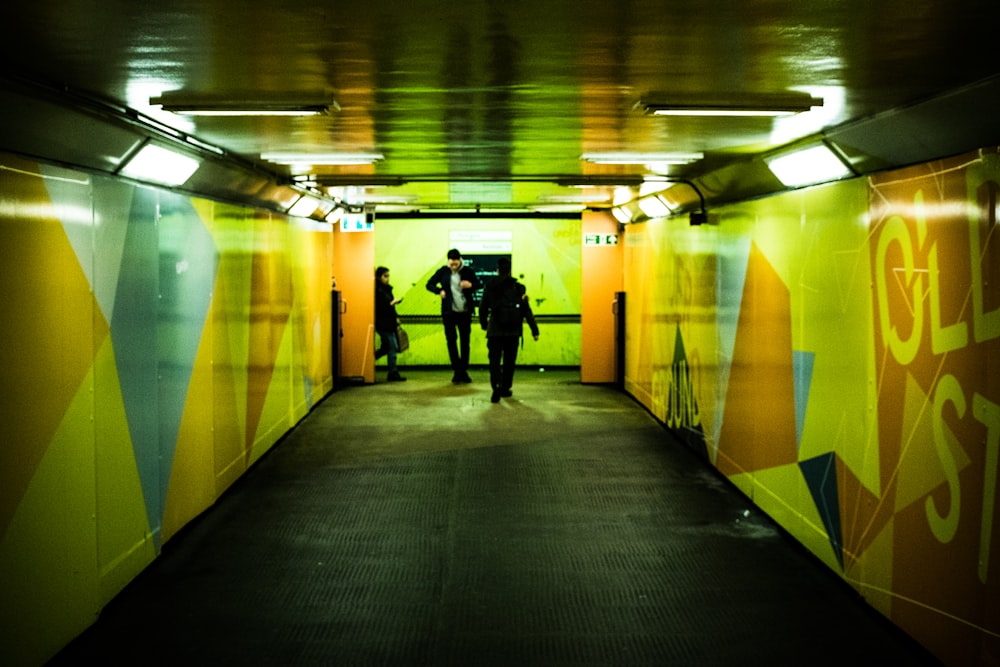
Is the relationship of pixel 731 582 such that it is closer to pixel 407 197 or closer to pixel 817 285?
pixel 817 285

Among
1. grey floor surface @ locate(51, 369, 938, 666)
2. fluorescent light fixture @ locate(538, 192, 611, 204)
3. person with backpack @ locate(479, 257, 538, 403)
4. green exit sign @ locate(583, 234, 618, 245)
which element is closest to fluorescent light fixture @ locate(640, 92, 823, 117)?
grey floor surface @ locate(51, 369, 938, 666)

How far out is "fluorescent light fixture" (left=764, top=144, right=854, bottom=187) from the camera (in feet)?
20.3

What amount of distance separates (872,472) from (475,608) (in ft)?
8.01

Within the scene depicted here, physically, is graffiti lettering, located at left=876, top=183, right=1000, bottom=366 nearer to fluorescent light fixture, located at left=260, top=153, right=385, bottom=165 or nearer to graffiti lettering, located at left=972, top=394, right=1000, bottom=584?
graffiti lettering, located at left=972, top=394, right=1000, bottom=584

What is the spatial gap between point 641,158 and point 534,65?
12.7 ft

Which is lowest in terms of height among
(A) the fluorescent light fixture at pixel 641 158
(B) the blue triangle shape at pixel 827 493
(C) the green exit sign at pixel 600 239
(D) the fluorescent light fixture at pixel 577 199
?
(B) the blue triangle shape at pixel 827 493

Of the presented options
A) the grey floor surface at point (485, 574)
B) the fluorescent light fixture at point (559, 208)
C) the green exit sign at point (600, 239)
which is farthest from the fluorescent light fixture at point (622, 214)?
the grey floor surface at point (485, 574)

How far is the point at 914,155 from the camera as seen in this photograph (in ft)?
16.9

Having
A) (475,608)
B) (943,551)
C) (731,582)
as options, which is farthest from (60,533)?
(943,551)

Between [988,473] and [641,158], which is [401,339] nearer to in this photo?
[641,158]

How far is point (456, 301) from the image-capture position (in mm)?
15719

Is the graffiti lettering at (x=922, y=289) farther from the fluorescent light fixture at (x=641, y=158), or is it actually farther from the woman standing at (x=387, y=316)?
the woman standing at (x=387, y=316)

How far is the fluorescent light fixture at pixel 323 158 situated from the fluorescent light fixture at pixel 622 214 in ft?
22.7

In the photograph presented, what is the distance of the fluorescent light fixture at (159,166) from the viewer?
5.89 m
